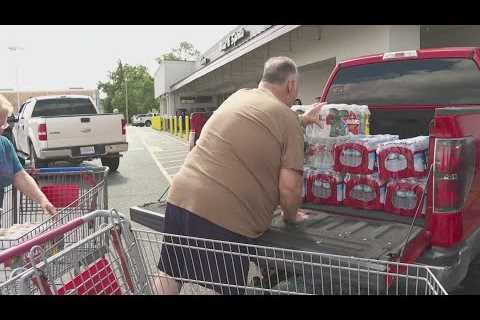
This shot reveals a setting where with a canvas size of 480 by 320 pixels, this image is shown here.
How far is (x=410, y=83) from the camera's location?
467 centimetres

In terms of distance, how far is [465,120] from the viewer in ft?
9.75

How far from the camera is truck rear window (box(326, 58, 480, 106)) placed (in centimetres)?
440

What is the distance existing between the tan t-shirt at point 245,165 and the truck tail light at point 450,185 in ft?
2.79

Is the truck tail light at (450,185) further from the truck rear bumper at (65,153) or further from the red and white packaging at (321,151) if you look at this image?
the truck rear bumper at (65,153)

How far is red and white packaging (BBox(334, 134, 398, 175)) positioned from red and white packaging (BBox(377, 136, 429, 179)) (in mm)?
102

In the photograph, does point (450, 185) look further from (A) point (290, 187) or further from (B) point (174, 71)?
(B) point (174, 71)

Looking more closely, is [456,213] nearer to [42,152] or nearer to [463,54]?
[463,54]

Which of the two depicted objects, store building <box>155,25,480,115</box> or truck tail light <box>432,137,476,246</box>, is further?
store building <box>155,25,480,115</box>

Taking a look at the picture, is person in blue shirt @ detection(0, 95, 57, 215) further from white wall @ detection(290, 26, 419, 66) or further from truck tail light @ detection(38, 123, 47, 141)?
white wall @ detection(290, 26, 419, 66)

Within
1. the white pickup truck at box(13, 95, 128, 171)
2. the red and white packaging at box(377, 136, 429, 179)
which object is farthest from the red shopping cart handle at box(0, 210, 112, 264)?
the white pickup truck at box(13, 95, 128, 171)

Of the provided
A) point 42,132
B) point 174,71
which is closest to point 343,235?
point 42,132

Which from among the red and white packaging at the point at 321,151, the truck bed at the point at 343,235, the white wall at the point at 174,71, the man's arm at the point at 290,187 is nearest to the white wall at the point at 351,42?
the red and white packaging at the point at 321,151

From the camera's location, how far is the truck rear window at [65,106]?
43.4ft
